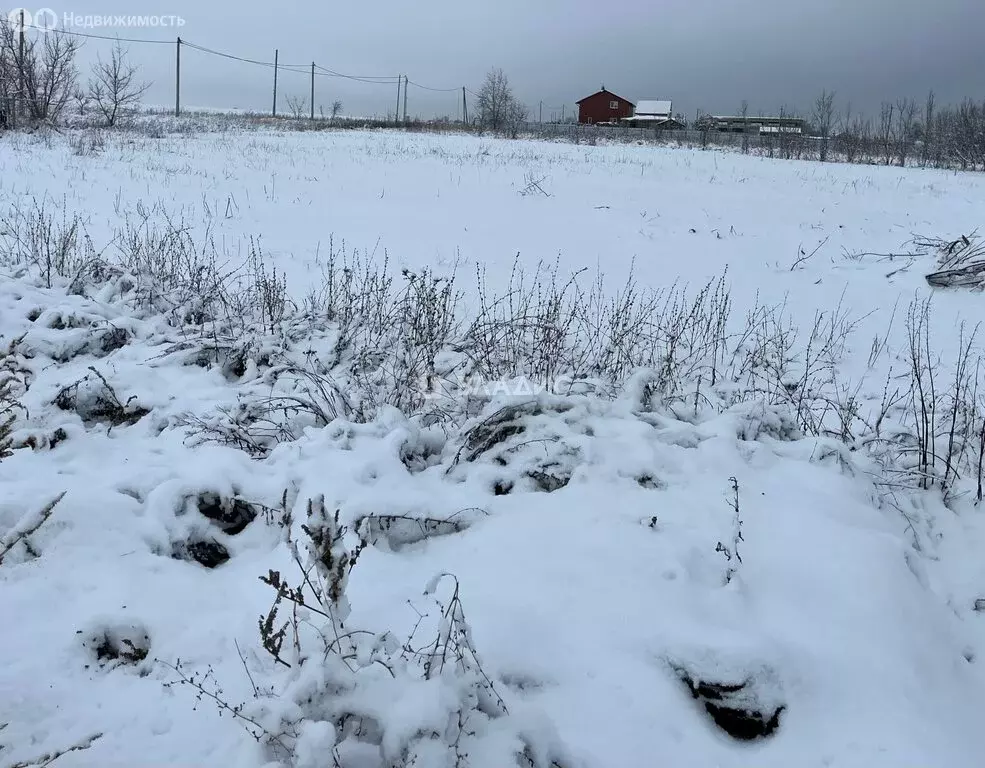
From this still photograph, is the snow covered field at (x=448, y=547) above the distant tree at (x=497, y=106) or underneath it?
underneath

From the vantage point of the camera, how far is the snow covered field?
5.57 feet

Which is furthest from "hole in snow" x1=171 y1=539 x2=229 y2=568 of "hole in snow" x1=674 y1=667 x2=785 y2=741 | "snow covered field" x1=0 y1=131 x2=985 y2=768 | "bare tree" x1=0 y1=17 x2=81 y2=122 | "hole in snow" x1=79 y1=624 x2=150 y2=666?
"bare tree" x1=0 y1=17 x2=81 y2=122

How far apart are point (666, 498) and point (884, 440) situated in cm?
138

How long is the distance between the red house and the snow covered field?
200ft

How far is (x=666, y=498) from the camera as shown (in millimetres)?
2682

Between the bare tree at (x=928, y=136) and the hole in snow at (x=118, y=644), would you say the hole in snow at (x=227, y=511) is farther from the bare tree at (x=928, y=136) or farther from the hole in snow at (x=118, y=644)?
the bare tree at (x=928, y=136)

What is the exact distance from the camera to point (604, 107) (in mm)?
61000

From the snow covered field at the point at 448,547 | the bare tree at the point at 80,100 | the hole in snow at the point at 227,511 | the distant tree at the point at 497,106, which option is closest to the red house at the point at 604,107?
the distant tree at the point at 497,106

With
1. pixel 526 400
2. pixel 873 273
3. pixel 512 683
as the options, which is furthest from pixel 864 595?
pixel 873 273

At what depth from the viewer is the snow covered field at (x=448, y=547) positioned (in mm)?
1697

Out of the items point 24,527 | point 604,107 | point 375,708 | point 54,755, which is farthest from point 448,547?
point 604,107

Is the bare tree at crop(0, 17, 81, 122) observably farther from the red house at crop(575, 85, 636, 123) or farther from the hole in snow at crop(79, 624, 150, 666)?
the red house at crop(575, 85, 636, 123)

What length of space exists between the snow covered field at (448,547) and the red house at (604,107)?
61.0 meters

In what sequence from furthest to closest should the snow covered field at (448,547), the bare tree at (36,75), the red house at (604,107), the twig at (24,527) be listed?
1. the red house at (604,107)
2. the bare tree at (36,75)
3. the twig at (24,527)
4. the snow covered field at (448,547)
